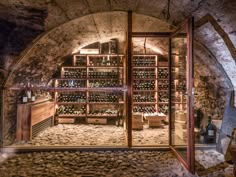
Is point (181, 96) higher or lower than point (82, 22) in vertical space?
lower

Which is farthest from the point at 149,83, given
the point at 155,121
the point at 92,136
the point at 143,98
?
the point at 92,136

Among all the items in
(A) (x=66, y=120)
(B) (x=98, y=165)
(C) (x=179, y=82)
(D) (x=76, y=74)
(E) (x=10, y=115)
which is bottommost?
(B) (x=98, y=165)

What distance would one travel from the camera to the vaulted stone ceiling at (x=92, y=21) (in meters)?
3.14

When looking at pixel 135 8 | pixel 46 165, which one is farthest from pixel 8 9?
pixel 46 165

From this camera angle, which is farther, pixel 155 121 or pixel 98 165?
pixel 155 121

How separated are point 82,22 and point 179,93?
3554 mm

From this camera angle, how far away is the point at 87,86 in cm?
679

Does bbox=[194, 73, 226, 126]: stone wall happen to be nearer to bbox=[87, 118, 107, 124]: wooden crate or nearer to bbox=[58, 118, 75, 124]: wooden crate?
bbox=[87, 118, 107, 124]: wooden crate

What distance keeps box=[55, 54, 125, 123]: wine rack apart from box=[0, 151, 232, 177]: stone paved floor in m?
2.87

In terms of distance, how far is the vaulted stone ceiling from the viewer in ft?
10.3

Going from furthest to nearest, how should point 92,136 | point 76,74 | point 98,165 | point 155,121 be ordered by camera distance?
point 76,74
point 155,121
point 92,136
point 98,165

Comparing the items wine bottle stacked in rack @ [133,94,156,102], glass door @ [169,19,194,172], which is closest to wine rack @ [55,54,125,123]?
wine bottle stacked in rack @ [133,94,156,102]

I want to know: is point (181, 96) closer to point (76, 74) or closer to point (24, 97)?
point (76, 74)

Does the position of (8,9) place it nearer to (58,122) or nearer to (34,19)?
(34,19)
